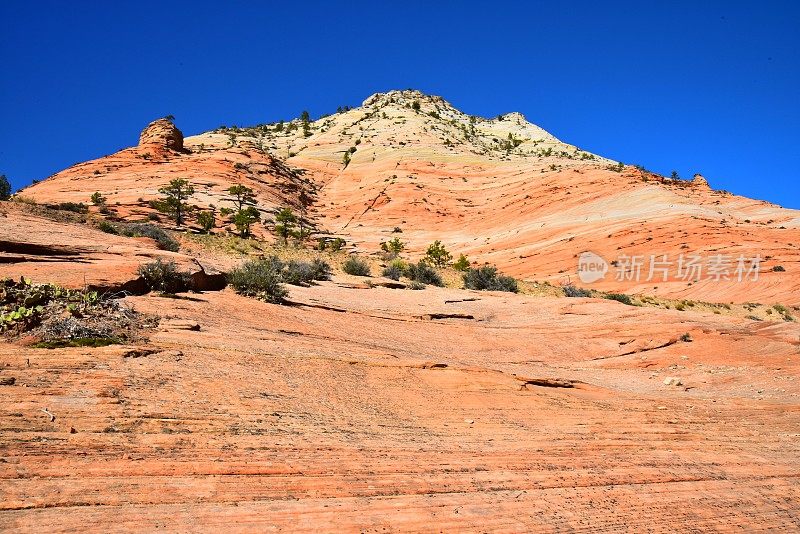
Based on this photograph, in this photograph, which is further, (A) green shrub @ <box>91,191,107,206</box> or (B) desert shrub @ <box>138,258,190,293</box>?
(A) green shrub @ <box>91,191,107,206</box>

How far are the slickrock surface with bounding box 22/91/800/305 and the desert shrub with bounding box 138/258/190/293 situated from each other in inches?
1097

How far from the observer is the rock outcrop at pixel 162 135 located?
57.4 meters

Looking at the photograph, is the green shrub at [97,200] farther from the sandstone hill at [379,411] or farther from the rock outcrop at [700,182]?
the rock outcrop at [700,182]

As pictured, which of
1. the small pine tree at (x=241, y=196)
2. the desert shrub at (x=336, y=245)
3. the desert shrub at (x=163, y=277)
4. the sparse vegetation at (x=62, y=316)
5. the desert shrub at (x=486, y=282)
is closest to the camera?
the sparse vegetation at (x=62, y=316)

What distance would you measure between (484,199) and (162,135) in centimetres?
3609

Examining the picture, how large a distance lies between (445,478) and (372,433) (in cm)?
116

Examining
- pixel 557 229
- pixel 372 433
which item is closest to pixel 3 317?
pixel 372 433

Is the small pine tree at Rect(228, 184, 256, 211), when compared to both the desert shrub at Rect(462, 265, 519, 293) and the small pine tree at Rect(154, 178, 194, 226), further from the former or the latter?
the desert shrub at Rect(462, 265, 519, 293)

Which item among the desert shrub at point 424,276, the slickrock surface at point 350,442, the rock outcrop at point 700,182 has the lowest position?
the slickrock surface at point 350,442

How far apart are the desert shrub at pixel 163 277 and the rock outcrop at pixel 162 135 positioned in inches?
2012

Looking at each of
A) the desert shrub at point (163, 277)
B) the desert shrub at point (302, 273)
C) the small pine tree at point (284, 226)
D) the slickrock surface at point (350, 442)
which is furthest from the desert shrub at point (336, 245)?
the slickrock surface at point (350, 442)

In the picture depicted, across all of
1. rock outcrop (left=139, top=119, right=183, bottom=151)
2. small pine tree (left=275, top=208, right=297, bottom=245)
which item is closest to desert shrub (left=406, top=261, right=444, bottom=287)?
small pine tree (left=275, top=208, right=297, bottom=245)

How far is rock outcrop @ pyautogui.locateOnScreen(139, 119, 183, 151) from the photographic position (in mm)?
57438

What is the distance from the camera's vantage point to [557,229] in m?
42.8
